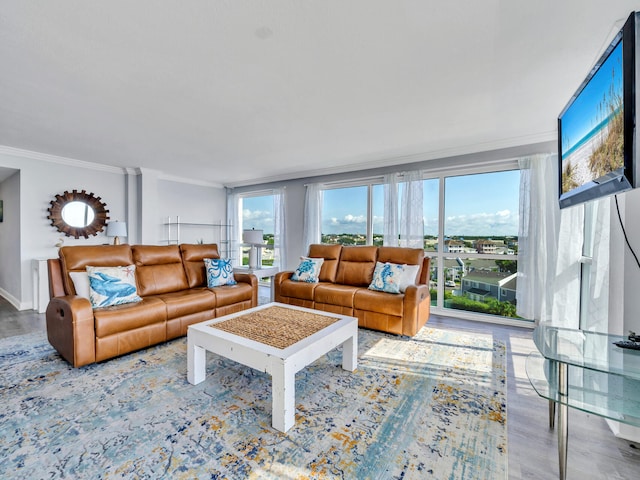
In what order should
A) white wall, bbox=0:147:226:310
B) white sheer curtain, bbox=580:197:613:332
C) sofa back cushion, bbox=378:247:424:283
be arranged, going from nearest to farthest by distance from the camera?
1. white sheer curtain, bbox=580:197:613:332
2. sofa back cushion, bbox=378:247:424:283
3. white wall, bbox=0:147:226:310

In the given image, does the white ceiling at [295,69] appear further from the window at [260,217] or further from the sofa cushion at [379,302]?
the window at [260,217]

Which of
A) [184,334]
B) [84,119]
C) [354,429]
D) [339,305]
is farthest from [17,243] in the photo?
[354,429]

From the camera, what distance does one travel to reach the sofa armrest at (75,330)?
2.31 m

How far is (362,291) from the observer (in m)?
3.50

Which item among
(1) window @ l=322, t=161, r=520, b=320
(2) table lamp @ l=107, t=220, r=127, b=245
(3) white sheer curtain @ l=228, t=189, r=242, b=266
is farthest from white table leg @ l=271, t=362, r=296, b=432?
(3) white sheer curtain @ l=228, t=189, r=242, b=266

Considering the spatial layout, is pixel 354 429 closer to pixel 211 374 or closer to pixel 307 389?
pixel 307 389

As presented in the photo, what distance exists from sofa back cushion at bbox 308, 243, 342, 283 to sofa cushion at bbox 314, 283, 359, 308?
1.08ft

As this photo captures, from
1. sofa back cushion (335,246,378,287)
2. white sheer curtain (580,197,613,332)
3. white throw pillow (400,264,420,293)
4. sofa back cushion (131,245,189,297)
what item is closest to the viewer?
white sheer curtain (580,197,613,332)

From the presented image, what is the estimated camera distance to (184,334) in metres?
3.08

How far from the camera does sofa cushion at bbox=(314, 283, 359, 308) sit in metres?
3.51

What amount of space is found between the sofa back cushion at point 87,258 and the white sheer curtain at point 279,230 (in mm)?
2871

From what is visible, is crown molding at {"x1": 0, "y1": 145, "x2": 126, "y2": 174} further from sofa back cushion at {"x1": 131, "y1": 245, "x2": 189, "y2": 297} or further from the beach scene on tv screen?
the beach scene on tv screen

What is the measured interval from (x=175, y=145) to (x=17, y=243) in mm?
2947

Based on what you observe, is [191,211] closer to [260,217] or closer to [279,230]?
[260,217]
